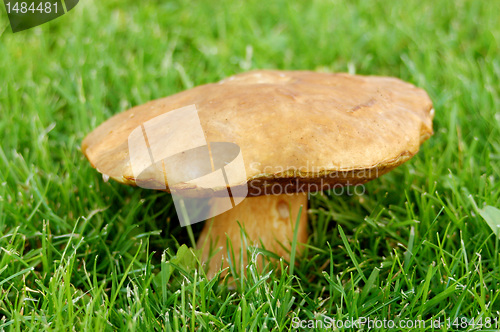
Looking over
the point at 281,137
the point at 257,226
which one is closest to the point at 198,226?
the point at 257,226

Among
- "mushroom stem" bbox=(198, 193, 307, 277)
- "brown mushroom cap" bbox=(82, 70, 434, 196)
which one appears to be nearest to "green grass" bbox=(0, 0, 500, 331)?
"mushroom stem" bbox=(198, 193, 307, 277)

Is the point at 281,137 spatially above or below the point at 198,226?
above

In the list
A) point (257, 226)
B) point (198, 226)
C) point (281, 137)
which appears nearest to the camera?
point (281, 137)

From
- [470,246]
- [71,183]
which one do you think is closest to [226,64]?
[71,183]

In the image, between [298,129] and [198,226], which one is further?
[198,226]

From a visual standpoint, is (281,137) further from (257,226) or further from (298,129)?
(257,226)

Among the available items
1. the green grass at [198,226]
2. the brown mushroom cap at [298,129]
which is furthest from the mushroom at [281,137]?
the green grass at [198,226]

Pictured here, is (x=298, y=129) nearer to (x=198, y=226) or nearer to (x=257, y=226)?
(x=257, y=226)

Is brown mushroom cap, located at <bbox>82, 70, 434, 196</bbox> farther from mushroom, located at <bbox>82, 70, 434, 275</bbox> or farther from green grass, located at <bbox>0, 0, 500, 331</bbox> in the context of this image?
green grass, located at <bbox>0, 0, 500, 331</bbox>

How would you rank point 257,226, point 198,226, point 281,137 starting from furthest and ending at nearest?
1. point 198,226
2. point 257,226
3. point 281,137
